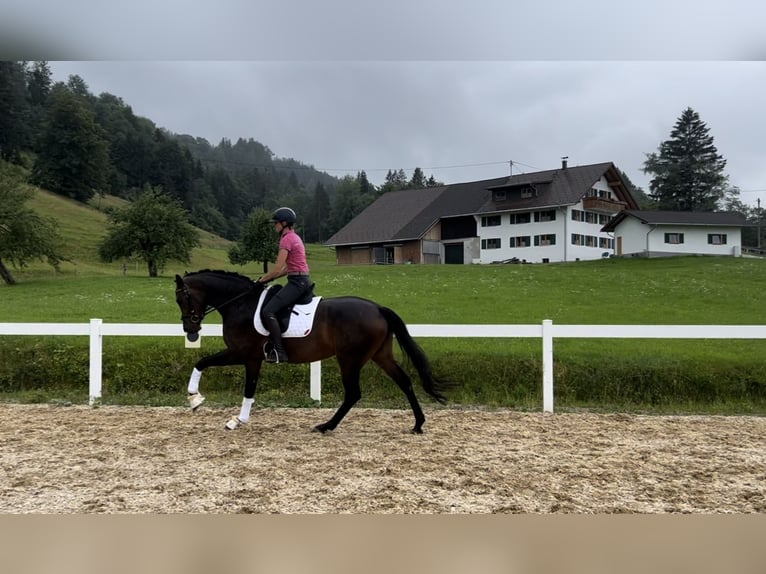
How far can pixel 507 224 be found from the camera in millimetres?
43250

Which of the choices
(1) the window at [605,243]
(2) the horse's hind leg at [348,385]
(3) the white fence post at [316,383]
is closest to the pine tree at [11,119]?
(1) the window at [605,243]

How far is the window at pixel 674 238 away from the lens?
134 ft

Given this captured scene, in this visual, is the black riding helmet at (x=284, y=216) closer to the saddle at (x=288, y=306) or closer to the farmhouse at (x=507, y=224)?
the saddle at (x=288, y=306)

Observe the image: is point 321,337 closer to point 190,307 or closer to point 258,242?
point 190,307

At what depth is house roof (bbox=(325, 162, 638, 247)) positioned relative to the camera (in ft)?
140

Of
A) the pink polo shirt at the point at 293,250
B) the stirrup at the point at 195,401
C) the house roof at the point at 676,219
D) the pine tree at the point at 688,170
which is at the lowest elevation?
the stirrup at the point at 195,401

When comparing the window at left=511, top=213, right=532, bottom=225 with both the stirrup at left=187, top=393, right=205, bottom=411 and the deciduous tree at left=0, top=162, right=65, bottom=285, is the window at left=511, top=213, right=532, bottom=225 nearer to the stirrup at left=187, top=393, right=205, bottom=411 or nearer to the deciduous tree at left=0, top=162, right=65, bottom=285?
the deciduous tree at left=0, top=162, right=65, bottom=285

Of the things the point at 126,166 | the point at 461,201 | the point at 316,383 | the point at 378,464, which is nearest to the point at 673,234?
the point at 461,201

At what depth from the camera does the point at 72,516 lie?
3586 mm

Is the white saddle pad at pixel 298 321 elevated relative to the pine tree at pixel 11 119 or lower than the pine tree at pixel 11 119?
lower

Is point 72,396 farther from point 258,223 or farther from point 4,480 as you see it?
point 258,223

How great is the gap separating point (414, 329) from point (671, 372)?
155 inches

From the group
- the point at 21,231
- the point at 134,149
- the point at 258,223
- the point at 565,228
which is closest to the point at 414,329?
the point at 21,231

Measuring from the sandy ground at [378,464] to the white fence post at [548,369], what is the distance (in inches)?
16.8
